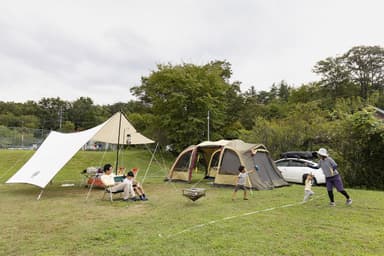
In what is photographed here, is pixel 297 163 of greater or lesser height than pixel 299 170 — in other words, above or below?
above

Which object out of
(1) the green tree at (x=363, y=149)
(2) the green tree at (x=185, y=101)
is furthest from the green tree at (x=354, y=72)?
(1) the green tree at (x=363, y=149)

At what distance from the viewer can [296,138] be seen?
16016 mm

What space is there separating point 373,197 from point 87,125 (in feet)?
171

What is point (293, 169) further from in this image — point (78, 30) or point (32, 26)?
point (32, 26)

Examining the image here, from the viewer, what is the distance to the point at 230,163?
9836 mm

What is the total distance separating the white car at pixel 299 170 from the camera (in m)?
11.2

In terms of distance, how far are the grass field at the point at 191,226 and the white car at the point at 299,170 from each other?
3.20 metres

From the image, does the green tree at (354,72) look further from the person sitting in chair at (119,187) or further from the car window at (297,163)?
the person sitting in chair at (119,187)

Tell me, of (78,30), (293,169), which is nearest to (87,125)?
(78,30)

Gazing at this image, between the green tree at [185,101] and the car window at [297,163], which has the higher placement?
the green tree at [185,101]

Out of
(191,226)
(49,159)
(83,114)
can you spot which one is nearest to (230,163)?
(191,226)

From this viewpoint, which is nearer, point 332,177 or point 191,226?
point 191,226

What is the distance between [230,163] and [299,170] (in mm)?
3744

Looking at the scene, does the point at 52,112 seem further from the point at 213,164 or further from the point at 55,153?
the point at 213,164
